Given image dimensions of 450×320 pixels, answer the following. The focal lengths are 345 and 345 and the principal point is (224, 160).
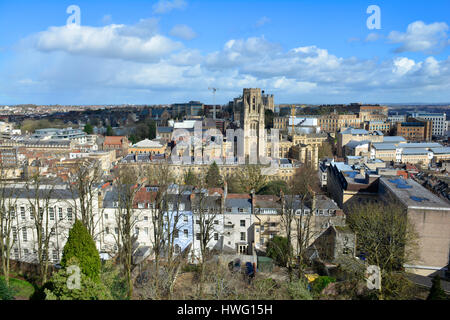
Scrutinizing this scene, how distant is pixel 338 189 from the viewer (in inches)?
1257

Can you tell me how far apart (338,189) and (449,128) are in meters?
97.1

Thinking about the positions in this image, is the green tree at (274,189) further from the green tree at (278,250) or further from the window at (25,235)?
the window at (25,235)

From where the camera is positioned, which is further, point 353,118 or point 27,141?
point 353,118

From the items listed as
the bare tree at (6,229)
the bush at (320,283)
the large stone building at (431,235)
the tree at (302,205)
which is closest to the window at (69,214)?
the bare tree at (6,229)

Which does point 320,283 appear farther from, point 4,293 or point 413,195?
point 4,293

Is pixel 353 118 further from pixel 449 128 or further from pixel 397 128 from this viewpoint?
pixel 449 128

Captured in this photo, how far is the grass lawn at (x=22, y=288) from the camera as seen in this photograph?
1436 centimetres

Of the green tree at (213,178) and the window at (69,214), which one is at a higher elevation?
the window at (69,214)

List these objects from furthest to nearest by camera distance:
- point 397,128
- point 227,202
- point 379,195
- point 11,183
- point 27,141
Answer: point 397,128 < point 27,141 < point 379,195 < point 227,202 < point 11,183

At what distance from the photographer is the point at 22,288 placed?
1502 centimetres

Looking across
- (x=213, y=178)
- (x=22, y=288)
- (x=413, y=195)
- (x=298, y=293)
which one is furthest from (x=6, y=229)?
(x=213, y=178)

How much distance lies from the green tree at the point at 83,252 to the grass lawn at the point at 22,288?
4.21 m

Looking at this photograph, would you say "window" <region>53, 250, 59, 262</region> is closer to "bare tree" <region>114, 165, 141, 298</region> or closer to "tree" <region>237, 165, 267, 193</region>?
"bare tree" <region>114, 165, 141, 298</region>

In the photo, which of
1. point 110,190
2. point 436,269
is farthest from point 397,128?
point 110,190
